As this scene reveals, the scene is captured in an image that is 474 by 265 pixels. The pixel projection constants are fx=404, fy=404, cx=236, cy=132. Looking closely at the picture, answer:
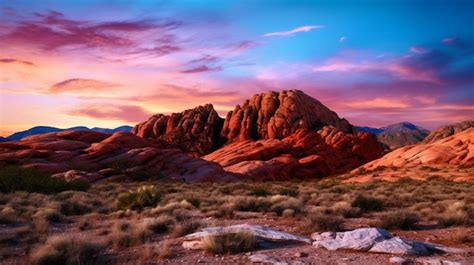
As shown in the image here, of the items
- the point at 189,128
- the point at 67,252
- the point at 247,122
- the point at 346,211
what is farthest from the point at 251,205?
the point at 189,128

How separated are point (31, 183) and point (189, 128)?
73037 millimetres

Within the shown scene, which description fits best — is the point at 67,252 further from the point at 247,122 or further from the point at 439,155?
the point at 247,122

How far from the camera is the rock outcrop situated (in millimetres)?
55094

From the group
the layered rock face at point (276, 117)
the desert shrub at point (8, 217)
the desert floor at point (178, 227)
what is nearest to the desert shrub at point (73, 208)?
the desert floor at point (178, 227)

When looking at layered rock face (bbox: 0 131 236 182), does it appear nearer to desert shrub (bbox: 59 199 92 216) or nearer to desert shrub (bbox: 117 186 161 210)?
desert shrub (bbox: 117 186 161 210)

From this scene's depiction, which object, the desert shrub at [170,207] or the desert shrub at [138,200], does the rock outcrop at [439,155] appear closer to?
the desert shrub at [170,207]

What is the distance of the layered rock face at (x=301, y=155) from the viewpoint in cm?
6369

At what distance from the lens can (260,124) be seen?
9550cm

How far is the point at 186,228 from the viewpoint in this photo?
11.4 m

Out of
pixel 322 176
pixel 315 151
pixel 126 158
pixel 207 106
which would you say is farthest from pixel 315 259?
pixel 207 106

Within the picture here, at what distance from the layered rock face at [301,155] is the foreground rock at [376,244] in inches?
1931

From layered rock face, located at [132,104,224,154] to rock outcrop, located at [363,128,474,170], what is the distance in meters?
42.0

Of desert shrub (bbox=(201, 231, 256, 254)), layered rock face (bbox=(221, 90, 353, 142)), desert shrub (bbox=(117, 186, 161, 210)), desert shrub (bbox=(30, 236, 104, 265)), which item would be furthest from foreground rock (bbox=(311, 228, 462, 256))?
layered rock face (bbox=(221, 90, 353, 142))

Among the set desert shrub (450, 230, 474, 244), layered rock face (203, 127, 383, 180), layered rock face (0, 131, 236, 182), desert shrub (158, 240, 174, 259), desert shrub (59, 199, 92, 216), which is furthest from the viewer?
layered rock face (203, 127, 383, 180)
